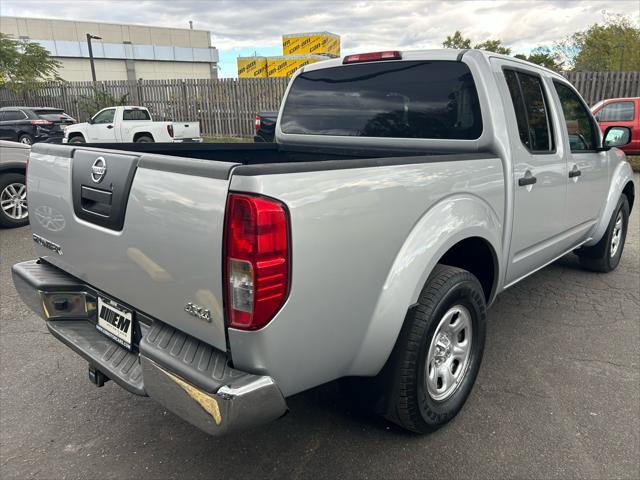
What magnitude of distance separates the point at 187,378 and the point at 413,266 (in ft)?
3.45

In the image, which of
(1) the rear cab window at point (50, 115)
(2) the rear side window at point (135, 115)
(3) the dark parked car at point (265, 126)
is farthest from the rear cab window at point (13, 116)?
(3) the dark parked car at point (265, 126)

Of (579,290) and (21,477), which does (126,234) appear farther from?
(579,290)

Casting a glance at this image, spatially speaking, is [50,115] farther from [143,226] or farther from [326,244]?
[326,244]

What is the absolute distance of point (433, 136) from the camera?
312 centimetres

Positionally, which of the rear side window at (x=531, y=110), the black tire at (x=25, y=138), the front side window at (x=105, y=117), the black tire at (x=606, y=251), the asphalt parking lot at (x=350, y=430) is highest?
the front side window at (x=105, y=117)

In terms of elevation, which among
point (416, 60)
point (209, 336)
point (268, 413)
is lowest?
point (268, 413)

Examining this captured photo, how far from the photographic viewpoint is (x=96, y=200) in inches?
85.8

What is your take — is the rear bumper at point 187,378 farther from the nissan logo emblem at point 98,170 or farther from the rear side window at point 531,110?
the rear side window at point 531,110

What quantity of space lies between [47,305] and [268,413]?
4.77ft

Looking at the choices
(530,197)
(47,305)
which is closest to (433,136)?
(530,197)

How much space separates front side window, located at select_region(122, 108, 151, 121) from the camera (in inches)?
592

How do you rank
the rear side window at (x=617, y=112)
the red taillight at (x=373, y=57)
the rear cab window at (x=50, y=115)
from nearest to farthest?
the red taillight at (x=373, y=57)
the rear side window at (x=617, y=112)
the rear cab window at (x=50, y=115)

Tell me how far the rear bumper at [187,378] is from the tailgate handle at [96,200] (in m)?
0.48

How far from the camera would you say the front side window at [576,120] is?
12.3 feet
